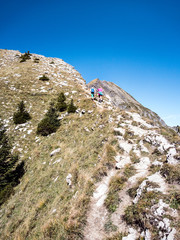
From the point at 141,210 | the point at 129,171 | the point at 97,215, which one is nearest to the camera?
the point at 141,210

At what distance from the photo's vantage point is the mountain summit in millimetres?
4527

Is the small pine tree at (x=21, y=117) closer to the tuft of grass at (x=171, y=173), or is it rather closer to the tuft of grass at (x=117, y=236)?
the tuft of grass at (x=117, y=236)

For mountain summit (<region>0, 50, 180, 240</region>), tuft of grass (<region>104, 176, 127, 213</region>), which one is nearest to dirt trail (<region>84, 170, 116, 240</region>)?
mountain summit (<region>0, 50, 180, 240</region>)

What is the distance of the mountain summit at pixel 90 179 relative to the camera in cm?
453

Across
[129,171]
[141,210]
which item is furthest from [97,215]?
[129,171]

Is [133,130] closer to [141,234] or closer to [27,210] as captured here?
[141,234]

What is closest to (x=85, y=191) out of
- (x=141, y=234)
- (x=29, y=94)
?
(x=141, y=234)

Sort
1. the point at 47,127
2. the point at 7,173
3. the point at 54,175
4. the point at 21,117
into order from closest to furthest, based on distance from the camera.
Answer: the point at 54,175 < the point at 7,173 < the point at 47,127 < the point at 21,117

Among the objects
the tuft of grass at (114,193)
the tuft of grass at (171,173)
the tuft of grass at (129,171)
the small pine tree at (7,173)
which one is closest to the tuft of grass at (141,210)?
the tuft of grass at (114,193)

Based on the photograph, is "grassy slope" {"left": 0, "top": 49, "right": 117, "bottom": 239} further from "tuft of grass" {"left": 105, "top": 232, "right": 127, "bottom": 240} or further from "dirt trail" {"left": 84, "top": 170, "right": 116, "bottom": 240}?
"tuft of grass" {"left": 105, "top": 232, "right": 127, "bottom": 240}

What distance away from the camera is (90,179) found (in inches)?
266

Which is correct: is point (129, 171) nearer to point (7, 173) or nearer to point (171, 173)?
point (171, 173)

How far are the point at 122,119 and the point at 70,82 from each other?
57.4ft

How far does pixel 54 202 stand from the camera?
6523 millimetres
